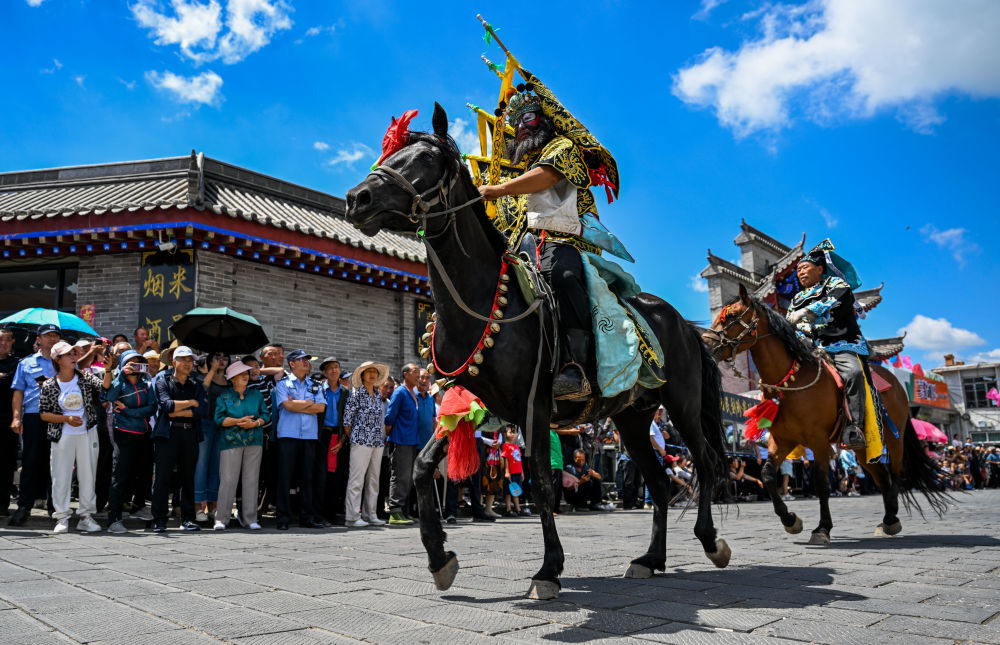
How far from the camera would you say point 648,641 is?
297 centimetres

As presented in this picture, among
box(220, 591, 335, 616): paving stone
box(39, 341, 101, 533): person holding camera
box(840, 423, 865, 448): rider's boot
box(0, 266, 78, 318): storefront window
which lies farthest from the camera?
box(0, 266, 78, 318): storefront window

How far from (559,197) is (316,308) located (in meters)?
12.1

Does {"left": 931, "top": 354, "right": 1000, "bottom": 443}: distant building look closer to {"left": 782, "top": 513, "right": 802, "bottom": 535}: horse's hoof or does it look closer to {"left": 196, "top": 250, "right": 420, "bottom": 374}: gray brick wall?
{"left": 196, "top": 250, "right": 420, "bottom": 374}: gray brick wall

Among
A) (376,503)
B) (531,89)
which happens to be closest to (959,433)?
(376,503)

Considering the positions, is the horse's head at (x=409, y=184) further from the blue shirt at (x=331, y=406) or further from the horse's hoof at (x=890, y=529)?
the horse's hoof at (x=890, y=529)

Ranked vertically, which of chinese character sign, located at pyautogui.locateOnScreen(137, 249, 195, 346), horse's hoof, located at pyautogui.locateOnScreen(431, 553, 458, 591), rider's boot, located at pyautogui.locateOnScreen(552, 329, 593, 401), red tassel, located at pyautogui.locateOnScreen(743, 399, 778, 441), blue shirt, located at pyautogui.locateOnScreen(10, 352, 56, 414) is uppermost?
chinese character sign, located at pyautogui.locateOnScreen(137, 249, 195, 346)

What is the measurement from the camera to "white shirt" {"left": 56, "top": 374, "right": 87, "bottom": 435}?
8.12 meters

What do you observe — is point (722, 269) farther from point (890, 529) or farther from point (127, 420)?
point (127, 420)

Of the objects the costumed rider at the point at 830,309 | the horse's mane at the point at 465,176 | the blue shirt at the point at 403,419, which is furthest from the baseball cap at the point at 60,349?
the costumed rider at the point at 830,309

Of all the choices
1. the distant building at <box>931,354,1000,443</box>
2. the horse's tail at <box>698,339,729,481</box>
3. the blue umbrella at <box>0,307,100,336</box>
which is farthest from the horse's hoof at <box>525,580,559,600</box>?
the distant building at <box>931,354,1000,443</box>

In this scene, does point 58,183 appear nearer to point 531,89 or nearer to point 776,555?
point 531,89

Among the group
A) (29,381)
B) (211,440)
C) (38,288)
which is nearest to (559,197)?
(211,440)

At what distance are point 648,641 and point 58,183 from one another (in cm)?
1890

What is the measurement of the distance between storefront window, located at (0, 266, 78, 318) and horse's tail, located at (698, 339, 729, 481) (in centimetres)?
1352
